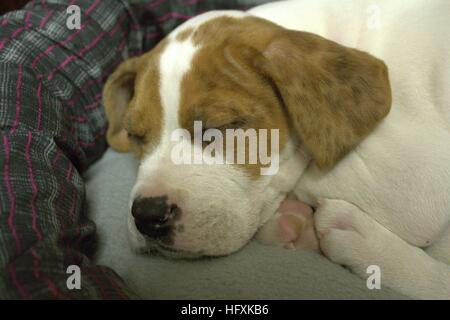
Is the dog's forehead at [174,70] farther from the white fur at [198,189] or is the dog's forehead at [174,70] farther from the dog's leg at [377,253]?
the dog's leg at [377,253]

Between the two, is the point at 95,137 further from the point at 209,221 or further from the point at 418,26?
the point at 418,26

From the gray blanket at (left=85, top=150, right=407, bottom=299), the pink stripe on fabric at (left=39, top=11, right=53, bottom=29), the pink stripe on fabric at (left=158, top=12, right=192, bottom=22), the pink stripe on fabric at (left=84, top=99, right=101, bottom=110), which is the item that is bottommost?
the gray blanket at (left=85, top=150, right=407, bottom=299)

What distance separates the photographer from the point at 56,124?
167 cm

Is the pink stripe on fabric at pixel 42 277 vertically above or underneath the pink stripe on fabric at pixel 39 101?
underneath

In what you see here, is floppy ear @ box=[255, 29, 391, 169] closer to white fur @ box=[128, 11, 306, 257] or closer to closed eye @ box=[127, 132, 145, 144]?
white fur @ box=[128, 11, 306, 257]

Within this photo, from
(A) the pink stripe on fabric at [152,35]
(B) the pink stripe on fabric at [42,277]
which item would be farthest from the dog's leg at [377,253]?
(A) the pink stripe on fabric at [152,35]

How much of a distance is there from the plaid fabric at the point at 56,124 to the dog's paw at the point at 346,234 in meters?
0.58

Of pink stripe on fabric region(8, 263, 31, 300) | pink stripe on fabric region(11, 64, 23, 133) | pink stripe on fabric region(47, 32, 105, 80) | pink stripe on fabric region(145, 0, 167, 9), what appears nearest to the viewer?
pink stripe on fabric region(8, 263, 31, 300)

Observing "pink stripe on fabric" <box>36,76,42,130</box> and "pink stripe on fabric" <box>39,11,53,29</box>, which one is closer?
"pink stripe on fabric" <box>36,76,42,130</box>

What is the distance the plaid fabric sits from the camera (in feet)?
3.79

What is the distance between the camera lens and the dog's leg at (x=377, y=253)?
132 centimetres

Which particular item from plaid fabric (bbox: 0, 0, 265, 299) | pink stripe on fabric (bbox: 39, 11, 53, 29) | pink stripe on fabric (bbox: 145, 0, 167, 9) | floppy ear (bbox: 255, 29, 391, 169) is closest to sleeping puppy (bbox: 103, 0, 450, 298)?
floppy ear (bbox: 255, 29, 391, 169)

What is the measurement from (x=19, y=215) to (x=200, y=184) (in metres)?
0.46

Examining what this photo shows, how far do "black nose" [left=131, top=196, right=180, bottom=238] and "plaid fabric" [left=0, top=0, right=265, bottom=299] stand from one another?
0.16 m
